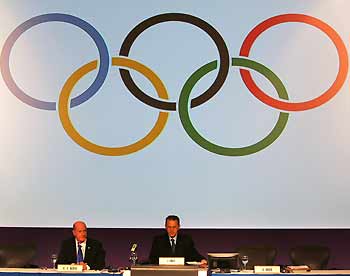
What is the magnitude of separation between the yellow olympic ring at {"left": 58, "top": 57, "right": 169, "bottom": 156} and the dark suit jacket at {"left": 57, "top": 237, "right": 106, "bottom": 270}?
3.33ft

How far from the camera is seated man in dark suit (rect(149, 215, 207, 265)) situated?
6078 mm

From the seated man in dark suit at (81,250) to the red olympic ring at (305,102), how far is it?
2268mm

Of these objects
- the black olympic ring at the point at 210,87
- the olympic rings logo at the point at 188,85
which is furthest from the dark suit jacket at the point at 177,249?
the black olympic ring at the point at 210,87

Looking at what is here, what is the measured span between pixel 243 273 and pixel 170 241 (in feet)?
4.49

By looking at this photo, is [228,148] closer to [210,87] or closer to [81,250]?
[210,87]

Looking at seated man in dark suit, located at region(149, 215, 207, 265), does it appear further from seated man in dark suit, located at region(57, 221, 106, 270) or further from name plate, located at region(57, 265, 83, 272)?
name plate, located at region(57, 265, 83, 272)

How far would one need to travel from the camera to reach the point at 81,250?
5.96 meters

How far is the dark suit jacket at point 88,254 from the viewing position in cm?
588

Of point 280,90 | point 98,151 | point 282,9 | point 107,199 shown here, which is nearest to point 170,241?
point 107,199

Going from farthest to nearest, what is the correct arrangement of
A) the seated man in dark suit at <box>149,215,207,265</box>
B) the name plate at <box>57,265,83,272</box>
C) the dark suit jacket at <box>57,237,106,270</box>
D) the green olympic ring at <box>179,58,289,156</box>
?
the green olympic ring at <box>179,58,289,156</box> → the seated man in dark suit at <box>149,215,207,265</box> → the dark suit jacket at <box>57,237,106,270</box> → the name plate at <box>57,265,83,272</box>

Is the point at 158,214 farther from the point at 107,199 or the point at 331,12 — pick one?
the point at 331,12

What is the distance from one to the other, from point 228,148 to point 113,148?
121cm

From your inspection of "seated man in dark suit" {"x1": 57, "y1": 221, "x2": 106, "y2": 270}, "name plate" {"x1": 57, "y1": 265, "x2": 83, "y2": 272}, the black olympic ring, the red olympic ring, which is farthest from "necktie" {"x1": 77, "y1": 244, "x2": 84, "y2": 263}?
the red olympic ring

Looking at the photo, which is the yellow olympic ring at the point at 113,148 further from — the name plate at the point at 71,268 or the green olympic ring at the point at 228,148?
the name plate at the point at 71,268
